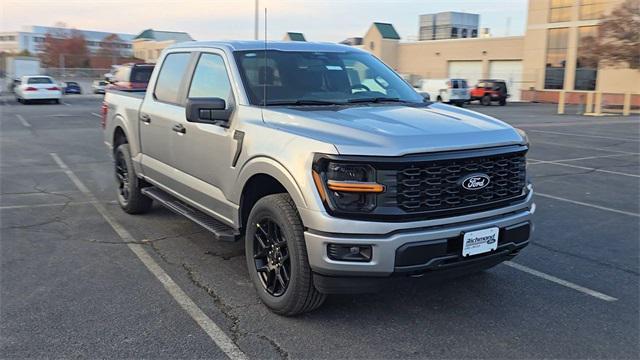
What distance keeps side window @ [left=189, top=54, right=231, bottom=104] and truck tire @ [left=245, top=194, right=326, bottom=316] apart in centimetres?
118

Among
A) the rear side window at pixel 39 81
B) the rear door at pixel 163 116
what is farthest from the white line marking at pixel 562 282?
the rear side window at pixel 39 81

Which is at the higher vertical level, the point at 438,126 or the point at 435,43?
the point at 435,43

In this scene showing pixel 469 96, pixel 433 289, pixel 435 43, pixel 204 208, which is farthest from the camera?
pixel 435 43

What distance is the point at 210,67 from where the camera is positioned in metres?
5.18

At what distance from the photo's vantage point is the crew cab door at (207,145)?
15.2 feet

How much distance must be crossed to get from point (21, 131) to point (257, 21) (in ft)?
46.7

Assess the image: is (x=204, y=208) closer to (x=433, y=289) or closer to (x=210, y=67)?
(x=210, y=67)

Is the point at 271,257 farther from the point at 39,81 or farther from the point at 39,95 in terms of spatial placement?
the point at 39,81

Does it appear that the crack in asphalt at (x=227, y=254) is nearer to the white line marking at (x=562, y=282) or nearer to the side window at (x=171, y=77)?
the side window at (x=171, y=77)

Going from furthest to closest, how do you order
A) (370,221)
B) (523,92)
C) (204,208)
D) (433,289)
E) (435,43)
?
(435,43) → (523,92) → (204,208) → (433,289) → (370,221)

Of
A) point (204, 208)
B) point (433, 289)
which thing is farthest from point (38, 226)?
point (433, 289)

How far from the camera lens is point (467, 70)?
5625cm

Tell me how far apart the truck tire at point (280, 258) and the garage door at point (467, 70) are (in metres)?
52.9

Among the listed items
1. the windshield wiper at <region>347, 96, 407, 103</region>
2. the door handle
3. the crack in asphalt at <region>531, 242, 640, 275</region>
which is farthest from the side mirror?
the crack in asphalt at <region>531, 242, 640, 275</region>
